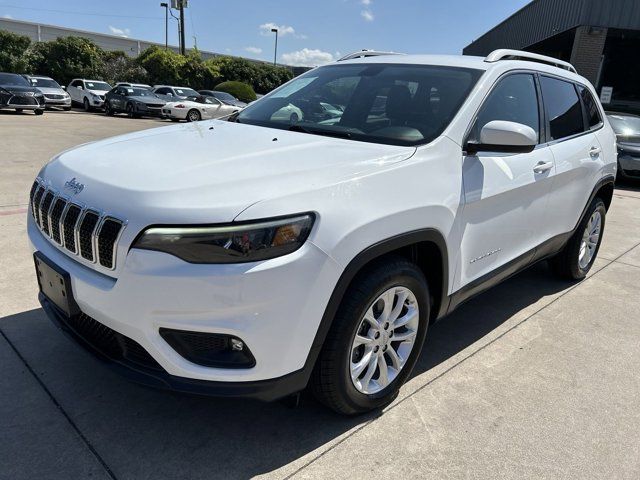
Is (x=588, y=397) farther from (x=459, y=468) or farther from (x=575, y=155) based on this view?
(x=575, y=155)

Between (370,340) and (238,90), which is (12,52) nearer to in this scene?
(238,90)

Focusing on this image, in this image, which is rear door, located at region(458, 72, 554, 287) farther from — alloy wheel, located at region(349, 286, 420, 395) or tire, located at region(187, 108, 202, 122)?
tire, located at region(187, 108, 202, 122)

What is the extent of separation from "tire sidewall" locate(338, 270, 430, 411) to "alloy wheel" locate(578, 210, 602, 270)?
260 centimetres

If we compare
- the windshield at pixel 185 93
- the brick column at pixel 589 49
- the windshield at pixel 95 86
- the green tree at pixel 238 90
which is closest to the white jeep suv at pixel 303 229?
the brick column at pixel 589 49

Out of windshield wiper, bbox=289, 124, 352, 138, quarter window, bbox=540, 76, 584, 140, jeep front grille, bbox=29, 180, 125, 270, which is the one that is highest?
quarter window, bbox=540, 76, 584, 140

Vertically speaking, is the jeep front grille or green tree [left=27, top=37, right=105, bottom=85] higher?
green tree [left=27, top=37, right=105, bottom=85]

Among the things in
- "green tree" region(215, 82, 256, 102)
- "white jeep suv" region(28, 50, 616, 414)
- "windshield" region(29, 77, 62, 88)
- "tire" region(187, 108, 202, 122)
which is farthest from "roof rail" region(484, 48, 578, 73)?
"green tree" region(215, 82, 256, 102)

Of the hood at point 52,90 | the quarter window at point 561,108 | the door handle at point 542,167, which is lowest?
the hood at point 52,90

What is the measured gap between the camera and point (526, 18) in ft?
76.9

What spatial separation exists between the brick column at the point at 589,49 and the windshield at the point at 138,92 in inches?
696

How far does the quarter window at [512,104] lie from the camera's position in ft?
10.5

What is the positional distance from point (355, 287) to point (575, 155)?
263cm

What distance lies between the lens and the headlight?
2.01 metres

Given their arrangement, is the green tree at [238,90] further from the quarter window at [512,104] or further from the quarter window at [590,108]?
the quarter window at [512,104]
